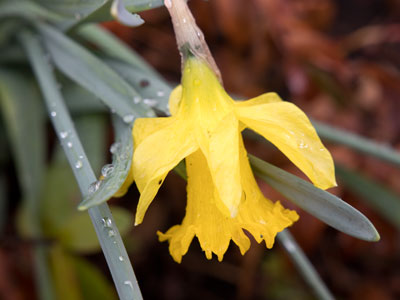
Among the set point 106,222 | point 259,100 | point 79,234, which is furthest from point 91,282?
point 259,100

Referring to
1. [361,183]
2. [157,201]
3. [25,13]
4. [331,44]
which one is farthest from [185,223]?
[331,44]

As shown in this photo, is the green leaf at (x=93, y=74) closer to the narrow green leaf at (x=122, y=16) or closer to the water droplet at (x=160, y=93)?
the water droplet at (x=160, y=93)

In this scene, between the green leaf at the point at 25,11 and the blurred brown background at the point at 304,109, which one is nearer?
the green leaf at the point at 25,11

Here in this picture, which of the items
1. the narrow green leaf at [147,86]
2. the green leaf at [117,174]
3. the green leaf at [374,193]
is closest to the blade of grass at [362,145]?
the green leaf at [374,193]

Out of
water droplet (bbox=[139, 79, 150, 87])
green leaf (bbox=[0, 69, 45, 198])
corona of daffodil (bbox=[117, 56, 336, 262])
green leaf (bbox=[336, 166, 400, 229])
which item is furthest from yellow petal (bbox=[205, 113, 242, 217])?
green leaf (bbox=[336, 166, 400, 229])


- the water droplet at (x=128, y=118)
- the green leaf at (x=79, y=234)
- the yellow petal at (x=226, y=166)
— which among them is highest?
the yellow petal at (x=226, y=166)

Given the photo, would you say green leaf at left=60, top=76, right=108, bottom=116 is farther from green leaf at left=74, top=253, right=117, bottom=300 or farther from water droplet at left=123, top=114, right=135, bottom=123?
water droplet at left=123, top=114, right=135, bottom=123

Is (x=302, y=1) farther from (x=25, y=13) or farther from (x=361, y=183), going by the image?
(x=25, y=13)
